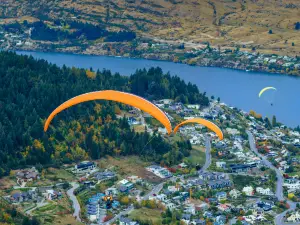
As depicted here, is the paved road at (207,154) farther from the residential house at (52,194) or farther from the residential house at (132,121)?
the residential house at (52,194)

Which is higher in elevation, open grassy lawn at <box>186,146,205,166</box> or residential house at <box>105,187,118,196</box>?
open grassy lawn at <box>186,146,205,166</box>

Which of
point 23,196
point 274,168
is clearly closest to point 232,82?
point 274,168

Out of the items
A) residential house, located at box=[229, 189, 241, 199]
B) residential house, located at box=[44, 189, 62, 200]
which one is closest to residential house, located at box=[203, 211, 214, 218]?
residential house, located at box=[229, 189, 241, 199]

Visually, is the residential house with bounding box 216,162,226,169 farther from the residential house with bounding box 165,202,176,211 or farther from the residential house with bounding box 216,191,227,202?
the residential house with bounding box 165,202,176,211

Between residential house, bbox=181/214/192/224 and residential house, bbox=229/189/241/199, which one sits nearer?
residential house, bbox=181/214/192/224

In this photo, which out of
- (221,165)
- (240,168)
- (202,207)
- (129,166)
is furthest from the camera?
(221,165)

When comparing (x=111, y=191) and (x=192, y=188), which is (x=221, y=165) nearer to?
(x=192, y=188)
